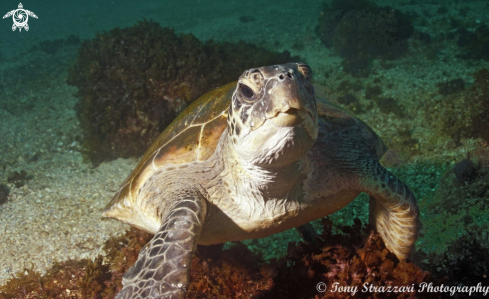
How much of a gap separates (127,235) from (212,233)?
1.47 meters

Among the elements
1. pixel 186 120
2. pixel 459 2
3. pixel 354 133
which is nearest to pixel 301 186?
pixel 354 133

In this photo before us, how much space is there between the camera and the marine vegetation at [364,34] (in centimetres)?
805

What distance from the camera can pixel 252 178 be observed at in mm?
1929

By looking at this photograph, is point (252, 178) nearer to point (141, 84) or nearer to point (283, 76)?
point (283, 76)

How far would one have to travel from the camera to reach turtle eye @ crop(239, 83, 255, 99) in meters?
1.55

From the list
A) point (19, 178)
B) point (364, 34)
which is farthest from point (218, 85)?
point (364, 34)

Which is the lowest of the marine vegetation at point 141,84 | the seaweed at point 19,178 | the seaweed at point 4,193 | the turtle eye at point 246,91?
the turtle eye at point 246,91

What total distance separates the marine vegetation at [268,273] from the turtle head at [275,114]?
119 cm

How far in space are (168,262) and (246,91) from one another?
1.06 metres

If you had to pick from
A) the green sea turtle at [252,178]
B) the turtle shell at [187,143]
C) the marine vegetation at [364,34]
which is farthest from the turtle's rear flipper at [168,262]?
the marine vegetation at [364,34]

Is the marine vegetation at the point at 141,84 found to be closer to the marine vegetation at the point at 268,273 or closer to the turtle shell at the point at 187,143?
the turtle shell at the point at 187,143

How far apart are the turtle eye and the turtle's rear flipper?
0.88 m

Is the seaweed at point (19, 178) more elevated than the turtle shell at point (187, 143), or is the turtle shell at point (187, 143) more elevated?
the seaweed at point (19, 178)

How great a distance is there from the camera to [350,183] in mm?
2373
